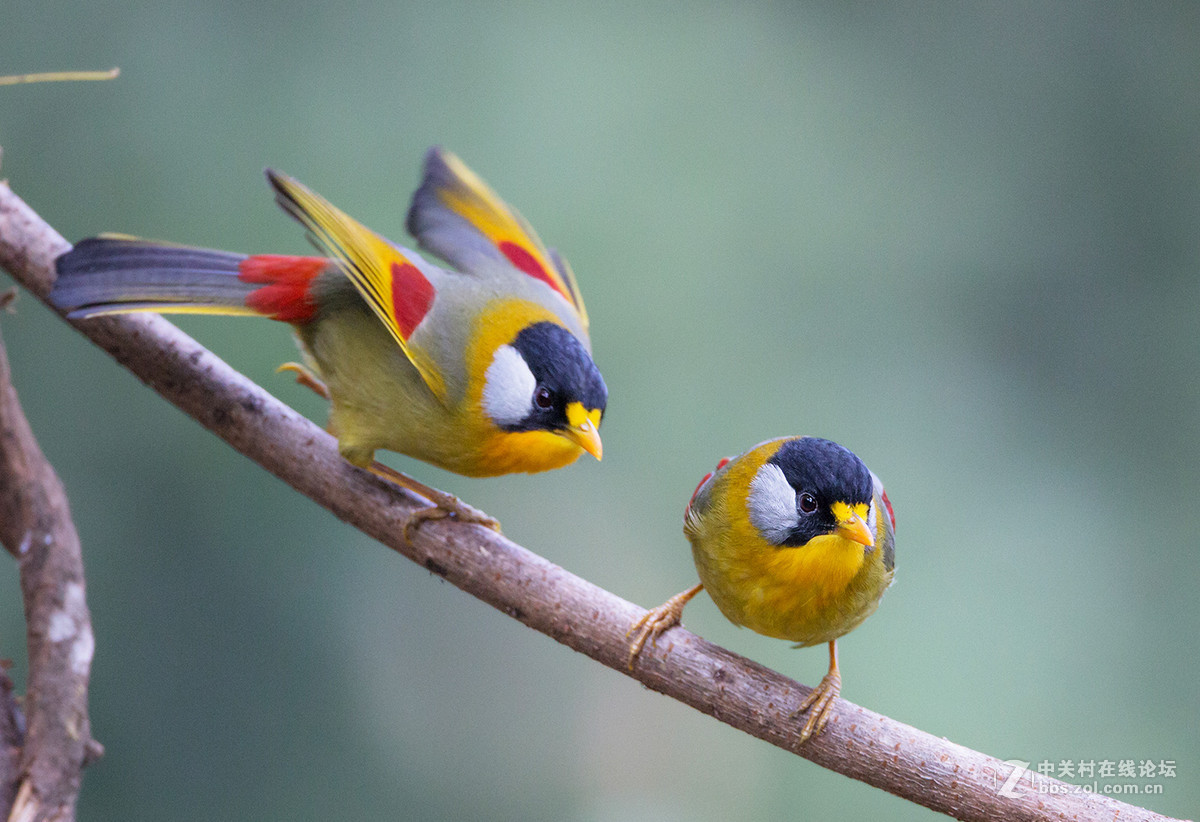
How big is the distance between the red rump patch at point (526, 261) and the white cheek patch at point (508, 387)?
1.21 ft

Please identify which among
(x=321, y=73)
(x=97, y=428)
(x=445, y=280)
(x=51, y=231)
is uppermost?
(x=321, y=73)

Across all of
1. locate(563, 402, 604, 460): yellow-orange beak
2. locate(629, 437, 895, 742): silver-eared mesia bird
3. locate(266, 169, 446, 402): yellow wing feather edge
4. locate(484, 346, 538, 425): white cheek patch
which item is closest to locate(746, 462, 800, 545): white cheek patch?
locate(629, 437, 895, 742): silver-eared mesia bird

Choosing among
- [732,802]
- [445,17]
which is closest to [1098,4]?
[445,17]

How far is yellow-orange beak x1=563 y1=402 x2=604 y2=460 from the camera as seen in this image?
1.49 m

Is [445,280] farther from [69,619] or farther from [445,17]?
[445,17]

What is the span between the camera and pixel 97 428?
8.47 feet

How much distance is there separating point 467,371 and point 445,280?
0.23 m

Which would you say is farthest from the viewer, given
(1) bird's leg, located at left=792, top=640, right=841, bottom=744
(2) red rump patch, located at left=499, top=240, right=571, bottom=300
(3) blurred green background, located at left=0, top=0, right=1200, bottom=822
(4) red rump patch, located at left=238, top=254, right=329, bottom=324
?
(3) blurred green background, located at left=0, top=0, right=1200, bottom=822

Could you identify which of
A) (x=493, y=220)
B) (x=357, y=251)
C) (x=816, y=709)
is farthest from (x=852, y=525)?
(x=493, y=220)

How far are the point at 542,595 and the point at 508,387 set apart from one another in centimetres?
35

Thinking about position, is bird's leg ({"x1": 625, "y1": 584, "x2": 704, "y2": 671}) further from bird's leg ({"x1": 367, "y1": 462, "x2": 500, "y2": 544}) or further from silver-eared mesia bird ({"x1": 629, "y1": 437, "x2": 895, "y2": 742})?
bird's leg ({"x1": 367, "y1": 462, "x2": 500, "y2": 544})

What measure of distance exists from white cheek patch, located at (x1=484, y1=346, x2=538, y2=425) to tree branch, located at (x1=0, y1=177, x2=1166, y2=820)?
265 mm

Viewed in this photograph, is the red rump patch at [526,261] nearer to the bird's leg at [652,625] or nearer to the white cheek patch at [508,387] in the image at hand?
the white cheek patch at [508,387]

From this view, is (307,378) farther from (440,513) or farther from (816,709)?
(816,709)
